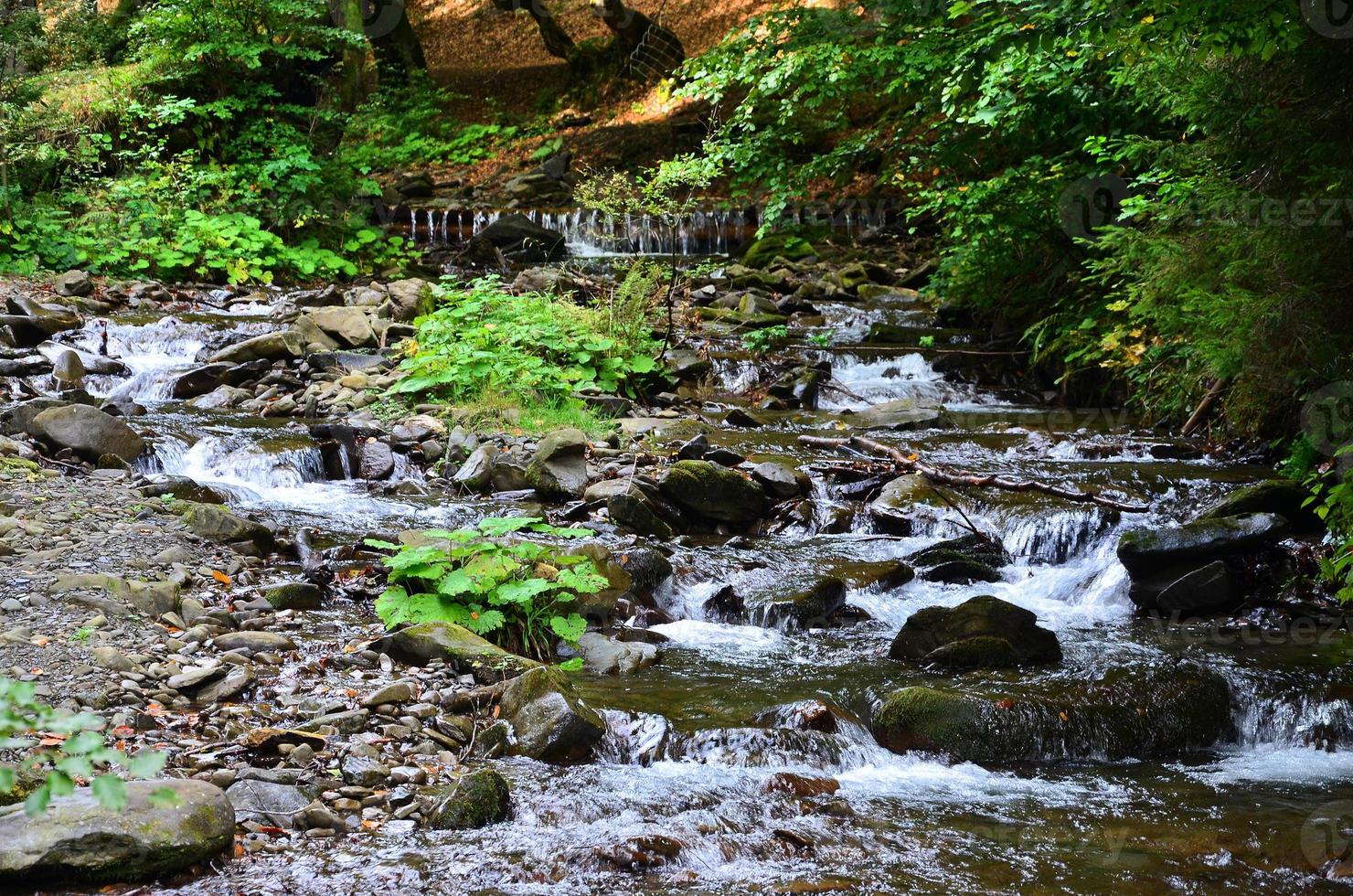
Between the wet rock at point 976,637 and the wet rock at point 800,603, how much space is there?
60 centimetres

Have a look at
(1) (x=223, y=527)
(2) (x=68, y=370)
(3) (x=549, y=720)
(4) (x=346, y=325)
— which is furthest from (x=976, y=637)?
(2) (x=68, y=370)

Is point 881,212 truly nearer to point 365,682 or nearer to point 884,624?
point 884,624

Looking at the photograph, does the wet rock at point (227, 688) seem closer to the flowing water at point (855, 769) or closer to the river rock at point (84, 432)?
the flowing water at point (855, 769)

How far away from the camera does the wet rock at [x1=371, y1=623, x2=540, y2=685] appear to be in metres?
4.98

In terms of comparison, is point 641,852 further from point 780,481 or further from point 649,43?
point 649,43

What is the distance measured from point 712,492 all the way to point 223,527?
10.8 ft

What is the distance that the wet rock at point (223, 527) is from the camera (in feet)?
20.1

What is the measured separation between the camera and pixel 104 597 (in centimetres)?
486

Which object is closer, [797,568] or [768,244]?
[797,568]

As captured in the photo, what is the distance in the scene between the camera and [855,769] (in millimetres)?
4520

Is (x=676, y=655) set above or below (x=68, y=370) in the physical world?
below

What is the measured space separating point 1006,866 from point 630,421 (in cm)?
647

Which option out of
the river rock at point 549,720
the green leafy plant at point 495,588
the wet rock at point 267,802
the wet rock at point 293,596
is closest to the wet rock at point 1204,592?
the green leafy plant at point 495,588

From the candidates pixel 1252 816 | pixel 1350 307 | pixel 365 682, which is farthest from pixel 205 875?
pixel 1350 307
